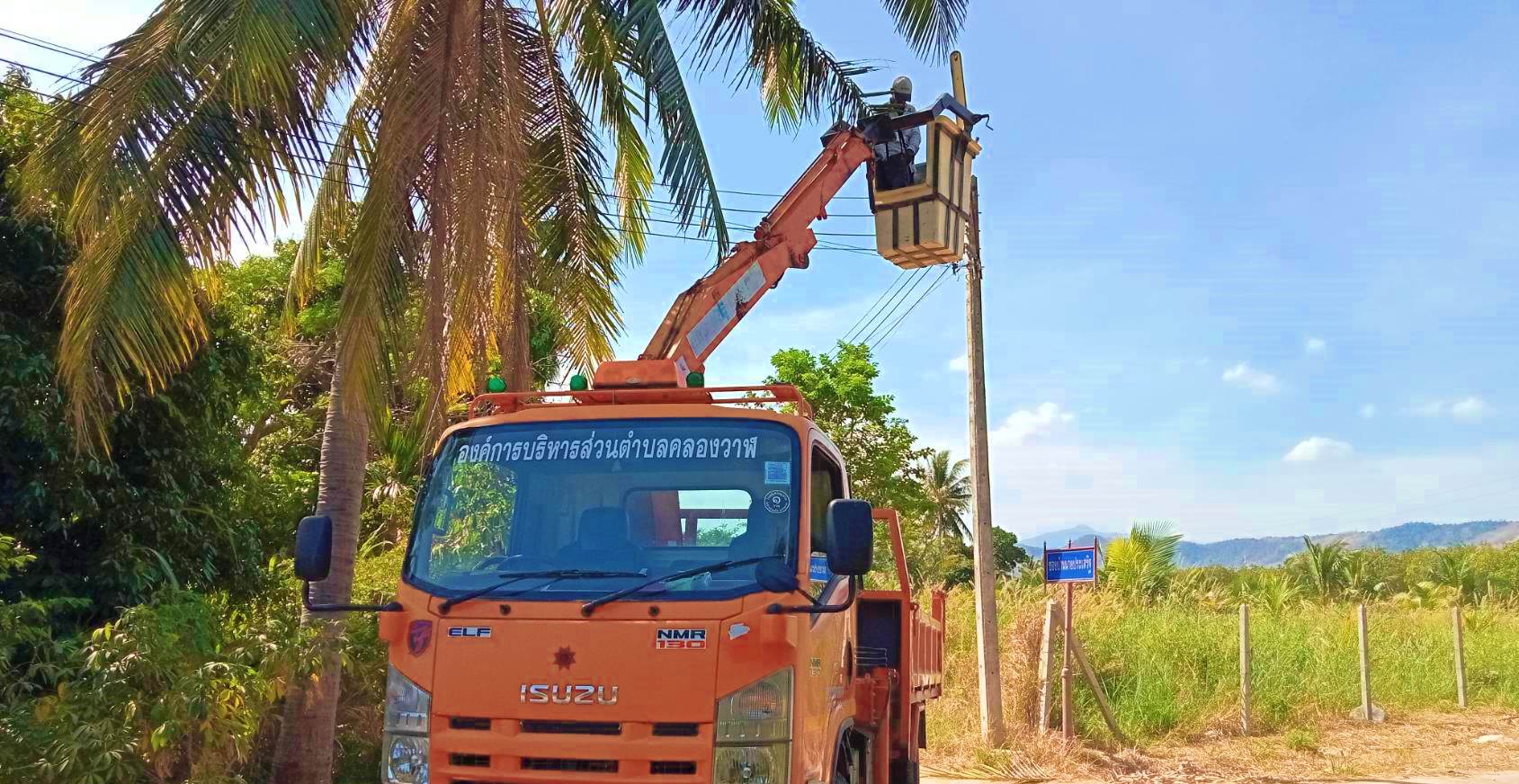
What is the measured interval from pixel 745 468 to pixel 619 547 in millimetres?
676

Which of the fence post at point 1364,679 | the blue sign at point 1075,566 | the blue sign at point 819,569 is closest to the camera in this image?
the blue sign at point 819,569

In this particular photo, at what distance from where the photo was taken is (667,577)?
532 cm

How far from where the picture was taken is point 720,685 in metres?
5.07

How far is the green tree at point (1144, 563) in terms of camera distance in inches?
893

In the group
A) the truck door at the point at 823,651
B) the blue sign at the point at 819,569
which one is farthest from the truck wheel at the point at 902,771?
the blue sign at the point at 819,569

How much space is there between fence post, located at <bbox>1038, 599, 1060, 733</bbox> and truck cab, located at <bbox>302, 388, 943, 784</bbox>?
7.88 metres

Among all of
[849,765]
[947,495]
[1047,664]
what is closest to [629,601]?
[849,765]

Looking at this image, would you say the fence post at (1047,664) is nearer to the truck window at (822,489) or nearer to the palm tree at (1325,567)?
the truck window at (822,489)

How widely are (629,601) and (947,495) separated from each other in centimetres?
5308

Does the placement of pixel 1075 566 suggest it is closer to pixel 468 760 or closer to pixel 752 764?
pixel 752 764

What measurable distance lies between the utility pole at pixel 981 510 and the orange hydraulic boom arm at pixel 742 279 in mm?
4291

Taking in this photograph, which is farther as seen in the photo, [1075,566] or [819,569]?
[1075,566]

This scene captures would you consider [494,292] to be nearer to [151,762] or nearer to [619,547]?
[151,762]

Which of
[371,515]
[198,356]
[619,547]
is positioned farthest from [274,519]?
[619,547]
